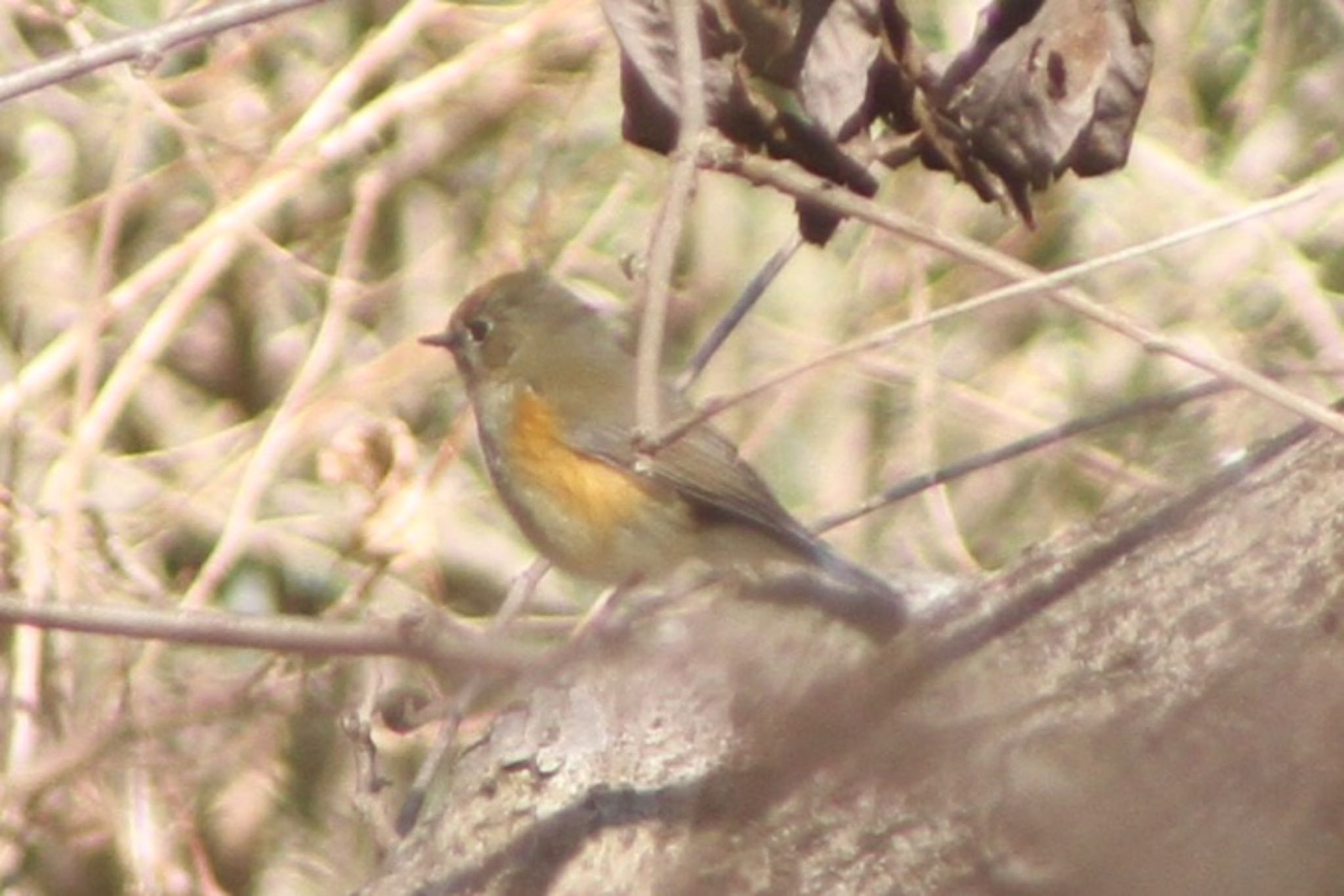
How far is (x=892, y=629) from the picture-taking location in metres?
1.80

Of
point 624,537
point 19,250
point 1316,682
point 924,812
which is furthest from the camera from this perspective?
point 19,250

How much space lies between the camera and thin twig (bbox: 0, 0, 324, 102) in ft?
6.42

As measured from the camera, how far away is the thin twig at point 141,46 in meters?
1.96

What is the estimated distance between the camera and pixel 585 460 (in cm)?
402

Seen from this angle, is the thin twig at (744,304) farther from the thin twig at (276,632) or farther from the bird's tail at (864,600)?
the thin twig at (276,632)

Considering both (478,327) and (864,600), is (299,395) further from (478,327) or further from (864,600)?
(864,600)

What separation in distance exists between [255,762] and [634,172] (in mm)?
1215

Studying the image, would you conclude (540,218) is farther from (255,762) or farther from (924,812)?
(924,812)

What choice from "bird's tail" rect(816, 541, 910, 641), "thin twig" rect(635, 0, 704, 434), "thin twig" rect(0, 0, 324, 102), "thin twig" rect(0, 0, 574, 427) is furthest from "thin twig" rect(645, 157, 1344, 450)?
"thin twig" rect(0, 0, 574, 427)

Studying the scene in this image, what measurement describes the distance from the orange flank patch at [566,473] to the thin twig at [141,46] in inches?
77.8

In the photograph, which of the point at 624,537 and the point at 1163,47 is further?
the point at 1163,47

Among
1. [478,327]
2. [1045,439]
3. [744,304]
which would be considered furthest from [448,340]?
[1045,439]

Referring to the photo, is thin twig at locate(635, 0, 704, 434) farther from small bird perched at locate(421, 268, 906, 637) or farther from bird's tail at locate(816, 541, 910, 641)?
small bird perched at locate(421, 268, 906, 637)

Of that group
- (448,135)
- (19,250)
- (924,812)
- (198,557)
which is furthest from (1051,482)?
(924,812)
